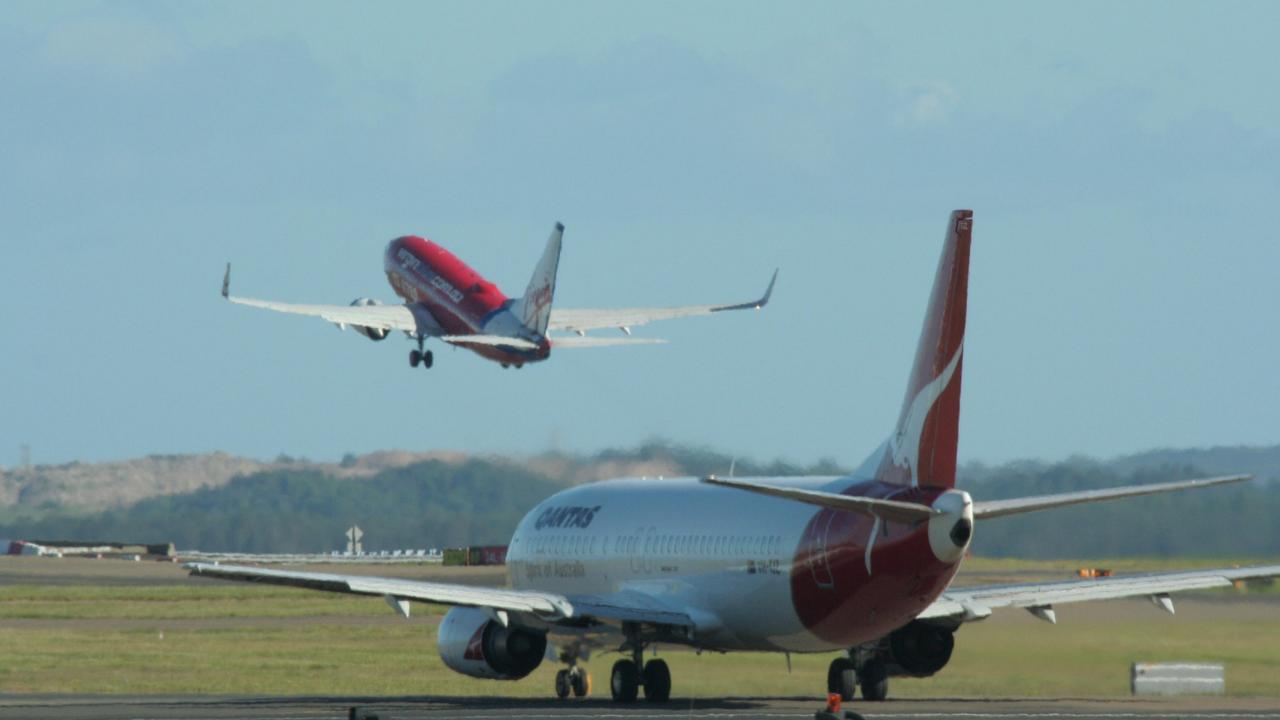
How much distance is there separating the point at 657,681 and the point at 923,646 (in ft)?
14.8

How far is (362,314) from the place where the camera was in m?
93.6

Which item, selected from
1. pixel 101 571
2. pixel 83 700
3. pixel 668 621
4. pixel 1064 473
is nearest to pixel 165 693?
pixel 83 700

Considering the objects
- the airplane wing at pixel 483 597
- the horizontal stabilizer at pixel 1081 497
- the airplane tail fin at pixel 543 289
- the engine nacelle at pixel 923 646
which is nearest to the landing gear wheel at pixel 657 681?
the airplane wing at pixel 483 597

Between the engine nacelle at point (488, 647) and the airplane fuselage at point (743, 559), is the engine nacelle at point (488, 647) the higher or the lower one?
the lower one

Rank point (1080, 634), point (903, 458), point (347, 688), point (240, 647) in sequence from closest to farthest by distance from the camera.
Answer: point (903, 458) → point (1080, 634) → point (347, 688) → point (240, 647)

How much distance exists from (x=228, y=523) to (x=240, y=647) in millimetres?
39121

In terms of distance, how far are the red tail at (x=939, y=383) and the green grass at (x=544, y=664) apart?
715 centimetres

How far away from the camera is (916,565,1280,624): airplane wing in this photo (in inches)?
1524

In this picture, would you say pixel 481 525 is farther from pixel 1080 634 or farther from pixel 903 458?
pixel 903 458

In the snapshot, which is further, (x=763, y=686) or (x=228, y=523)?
(x=228, y=523)

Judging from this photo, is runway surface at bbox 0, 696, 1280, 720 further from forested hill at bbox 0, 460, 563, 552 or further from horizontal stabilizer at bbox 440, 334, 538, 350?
horizontal stabilizer at bbox 440, 334, 538, 350

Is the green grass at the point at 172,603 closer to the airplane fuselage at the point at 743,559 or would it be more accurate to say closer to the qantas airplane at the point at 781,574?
the airplane fuselage at the point at 743,559

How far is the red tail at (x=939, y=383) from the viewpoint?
33.8 meters

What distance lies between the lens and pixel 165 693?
4291 cm
